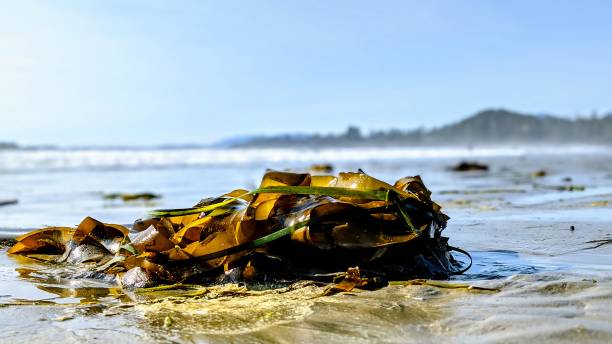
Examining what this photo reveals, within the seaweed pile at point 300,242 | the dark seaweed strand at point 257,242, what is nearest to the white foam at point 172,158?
the seaweed pile at point 300,242

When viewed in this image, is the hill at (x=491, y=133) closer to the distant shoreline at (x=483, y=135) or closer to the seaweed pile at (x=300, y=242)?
the distant shoreline at (x=483, y=135)

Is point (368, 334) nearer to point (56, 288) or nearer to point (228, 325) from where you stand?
point (228, 325)

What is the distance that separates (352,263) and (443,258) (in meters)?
0.43

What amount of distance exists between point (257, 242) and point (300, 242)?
0.17 meters

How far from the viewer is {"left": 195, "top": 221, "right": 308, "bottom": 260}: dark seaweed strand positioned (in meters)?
2.51

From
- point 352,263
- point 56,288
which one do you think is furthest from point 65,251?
point 352,263

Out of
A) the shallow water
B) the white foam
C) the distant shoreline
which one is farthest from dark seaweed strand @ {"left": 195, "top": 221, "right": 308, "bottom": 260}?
the distant shoreline

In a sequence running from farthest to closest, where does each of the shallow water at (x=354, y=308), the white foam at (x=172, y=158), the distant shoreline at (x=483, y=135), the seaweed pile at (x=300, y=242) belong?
the distant shoreline at (x=483, y=135) < the white foam at (x=172, y=158) < the seaweed pile at (x=300, y=242) < the shallow water at (x=354, y=308)

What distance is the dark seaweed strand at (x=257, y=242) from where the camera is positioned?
2.51 m

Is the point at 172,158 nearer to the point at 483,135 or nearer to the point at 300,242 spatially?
the point at 300,242

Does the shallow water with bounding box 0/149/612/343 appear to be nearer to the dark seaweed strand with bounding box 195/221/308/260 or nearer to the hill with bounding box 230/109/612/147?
the dark seaweed strand with bounding box 195/221/308/260

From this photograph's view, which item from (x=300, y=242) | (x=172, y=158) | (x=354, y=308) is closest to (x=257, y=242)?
(x=300, y=242)

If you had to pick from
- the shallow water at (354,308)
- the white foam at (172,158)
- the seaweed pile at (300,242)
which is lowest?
the white foam at (172,158)

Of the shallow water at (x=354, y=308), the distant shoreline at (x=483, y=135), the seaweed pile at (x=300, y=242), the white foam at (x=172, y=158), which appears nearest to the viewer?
the shallow water at (x=354, y=308)
